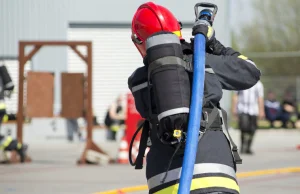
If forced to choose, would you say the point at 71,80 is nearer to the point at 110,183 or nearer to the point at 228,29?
the point at 110,183

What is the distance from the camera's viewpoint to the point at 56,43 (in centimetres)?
1488

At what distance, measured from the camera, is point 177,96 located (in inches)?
155

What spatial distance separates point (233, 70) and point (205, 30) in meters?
0.25

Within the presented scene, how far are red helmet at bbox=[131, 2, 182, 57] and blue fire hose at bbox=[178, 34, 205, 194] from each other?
294mm

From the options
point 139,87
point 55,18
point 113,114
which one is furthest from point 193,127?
point 55,18

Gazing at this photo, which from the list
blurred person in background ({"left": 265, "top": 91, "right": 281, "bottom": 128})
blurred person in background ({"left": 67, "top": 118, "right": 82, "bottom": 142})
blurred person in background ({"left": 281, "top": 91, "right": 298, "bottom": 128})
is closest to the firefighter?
blurred person in background ({"left": 67, "top": 118, "right": 82, "bottom": 142})

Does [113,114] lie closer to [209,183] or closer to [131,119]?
[131,119]

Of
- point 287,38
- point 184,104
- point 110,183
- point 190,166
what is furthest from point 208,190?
point 287,38

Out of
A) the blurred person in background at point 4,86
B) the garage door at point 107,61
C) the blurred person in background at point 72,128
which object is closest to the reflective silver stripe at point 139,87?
the blurred person in background at point 4,86

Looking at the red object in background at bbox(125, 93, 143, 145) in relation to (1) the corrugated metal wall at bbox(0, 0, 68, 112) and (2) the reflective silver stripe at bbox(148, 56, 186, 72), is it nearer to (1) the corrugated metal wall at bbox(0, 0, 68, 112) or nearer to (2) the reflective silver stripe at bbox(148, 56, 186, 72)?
(1) the corrugated metal wall at bbox(0, 0, 68, 112)

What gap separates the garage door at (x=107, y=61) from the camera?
26469mm

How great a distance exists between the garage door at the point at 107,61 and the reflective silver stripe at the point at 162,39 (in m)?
22.3

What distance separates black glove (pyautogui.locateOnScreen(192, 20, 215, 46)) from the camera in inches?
160

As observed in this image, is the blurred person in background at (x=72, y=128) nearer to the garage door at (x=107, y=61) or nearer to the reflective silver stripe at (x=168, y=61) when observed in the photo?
the garage door at (x=107, y=61)
